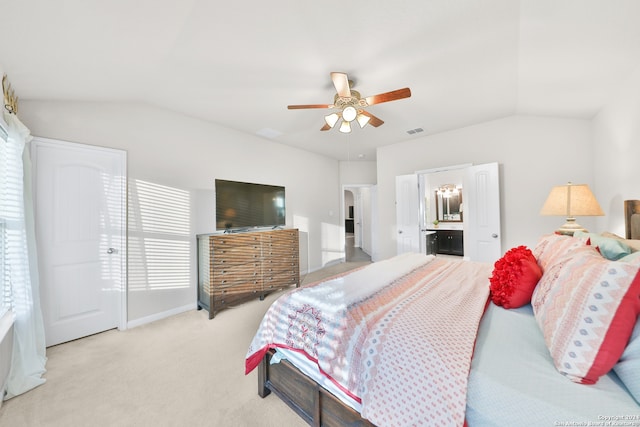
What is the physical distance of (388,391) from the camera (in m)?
0.95

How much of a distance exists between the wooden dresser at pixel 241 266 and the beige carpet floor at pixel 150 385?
533 millimetres

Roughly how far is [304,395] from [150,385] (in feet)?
4.07

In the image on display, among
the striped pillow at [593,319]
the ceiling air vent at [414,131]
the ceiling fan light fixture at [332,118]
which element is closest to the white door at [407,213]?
the ceiling air vent at [414,131]

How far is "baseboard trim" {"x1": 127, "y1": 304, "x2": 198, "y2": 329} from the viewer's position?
269cm

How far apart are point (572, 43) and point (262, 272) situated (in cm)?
381

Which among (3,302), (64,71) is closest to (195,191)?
(64,71)

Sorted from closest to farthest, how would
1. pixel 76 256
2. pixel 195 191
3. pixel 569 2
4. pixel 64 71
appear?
pixel 569 2 < pixel 64 71 < pixel 76 256 < pixel 195 191

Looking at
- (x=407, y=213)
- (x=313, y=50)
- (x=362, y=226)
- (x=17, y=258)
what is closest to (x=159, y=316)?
(x=17, y=258)

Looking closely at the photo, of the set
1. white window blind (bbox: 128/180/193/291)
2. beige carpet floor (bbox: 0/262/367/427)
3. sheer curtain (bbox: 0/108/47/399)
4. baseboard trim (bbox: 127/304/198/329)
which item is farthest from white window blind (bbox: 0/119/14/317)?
baseboard trim (bbox: 127/304/198/329)

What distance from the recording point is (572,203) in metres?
2.43

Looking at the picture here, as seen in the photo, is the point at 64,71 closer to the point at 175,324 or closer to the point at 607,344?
the point at 175,324

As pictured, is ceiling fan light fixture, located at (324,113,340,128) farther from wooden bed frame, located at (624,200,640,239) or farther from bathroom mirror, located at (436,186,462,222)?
bathroom mirror, located at (436,186,462,222)

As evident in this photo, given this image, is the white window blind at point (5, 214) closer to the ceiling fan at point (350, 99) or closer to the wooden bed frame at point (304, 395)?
the wooden bed frame at point (304, 395)

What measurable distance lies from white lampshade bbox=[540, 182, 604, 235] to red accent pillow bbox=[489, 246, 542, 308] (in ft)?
4.86
